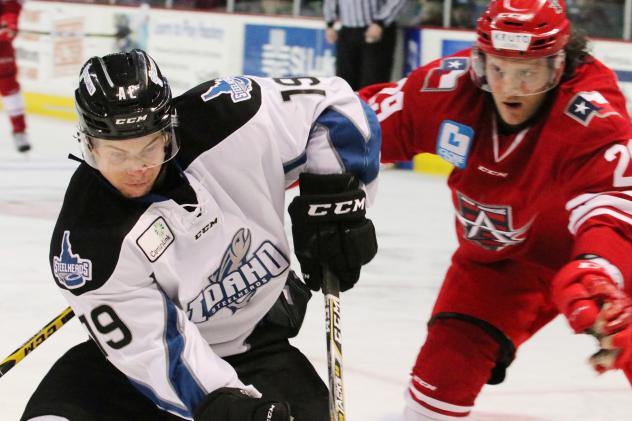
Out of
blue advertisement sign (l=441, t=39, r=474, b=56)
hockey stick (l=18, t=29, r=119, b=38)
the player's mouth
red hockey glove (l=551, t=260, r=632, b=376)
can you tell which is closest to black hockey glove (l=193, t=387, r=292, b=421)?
red hockey glove (l=551, t=260, r=632, b=376)

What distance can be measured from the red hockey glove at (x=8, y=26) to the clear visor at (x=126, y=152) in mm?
5077

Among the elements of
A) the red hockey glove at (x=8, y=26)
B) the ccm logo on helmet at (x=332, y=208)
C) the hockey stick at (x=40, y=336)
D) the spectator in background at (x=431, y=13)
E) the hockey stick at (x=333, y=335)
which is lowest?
the red hockey glove at (x=8, y=26)

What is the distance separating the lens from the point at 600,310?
188cm

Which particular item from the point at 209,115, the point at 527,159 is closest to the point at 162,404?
the point at 209,115

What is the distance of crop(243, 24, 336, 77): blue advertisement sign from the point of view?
7316 millimetres

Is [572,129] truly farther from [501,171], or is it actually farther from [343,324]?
[343,324]

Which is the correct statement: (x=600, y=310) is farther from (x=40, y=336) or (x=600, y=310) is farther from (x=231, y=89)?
(x=40, y=336)

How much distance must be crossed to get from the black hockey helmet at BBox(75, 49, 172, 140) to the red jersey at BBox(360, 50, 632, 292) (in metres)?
0.74

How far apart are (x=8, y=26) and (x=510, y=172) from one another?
500 cm

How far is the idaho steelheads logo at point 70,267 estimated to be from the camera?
195cm

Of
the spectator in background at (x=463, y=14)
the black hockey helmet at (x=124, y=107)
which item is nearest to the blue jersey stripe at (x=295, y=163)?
the black hockey helmet at (x=124, y=107)

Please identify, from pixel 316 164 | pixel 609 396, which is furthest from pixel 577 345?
pixel 316 164

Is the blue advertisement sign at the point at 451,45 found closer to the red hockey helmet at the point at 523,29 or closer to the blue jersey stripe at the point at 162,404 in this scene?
the red hockey helmet at the point at 523,29

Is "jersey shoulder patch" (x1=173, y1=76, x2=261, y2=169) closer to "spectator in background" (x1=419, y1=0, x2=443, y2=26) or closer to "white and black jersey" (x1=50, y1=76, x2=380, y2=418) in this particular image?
"white and black jersey" (x1=50, y1=76, x2=380, y2=418)
